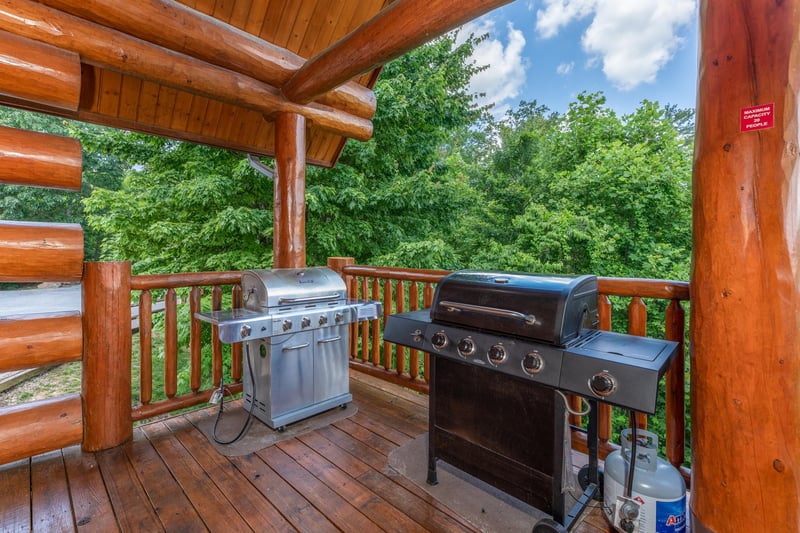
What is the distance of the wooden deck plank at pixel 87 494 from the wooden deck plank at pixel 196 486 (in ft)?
0.91

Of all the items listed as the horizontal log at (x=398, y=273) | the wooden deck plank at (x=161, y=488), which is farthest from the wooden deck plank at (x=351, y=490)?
the horizontal log at (x=398, y=273)

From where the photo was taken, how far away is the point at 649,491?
1427 millimetres

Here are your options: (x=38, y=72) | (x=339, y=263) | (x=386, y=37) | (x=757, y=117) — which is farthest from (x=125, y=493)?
(x=757, y=117)

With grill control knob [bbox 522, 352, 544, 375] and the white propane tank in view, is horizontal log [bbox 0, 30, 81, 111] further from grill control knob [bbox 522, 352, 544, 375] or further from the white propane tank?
the white propane tank

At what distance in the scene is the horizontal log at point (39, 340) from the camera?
1895 mm

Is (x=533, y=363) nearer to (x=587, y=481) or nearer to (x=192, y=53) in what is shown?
(x=587, y=481)

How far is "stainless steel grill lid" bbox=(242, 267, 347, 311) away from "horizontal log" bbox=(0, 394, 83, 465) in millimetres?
1089

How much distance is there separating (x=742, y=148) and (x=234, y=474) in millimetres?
2616

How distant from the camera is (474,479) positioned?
189 cm

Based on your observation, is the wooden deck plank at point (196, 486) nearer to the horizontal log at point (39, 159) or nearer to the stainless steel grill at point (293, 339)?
the stainless steel grill at point (293, 339)

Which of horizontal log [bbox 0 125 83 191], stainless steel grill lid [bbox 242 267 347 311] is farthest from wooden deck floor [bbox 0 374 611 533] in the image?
horizontal log [bbox 0 125 83 191]

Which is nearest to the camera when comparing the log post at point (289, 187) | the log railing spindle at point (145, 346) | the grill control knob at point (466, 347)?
the grill control knob at point (466, 347)

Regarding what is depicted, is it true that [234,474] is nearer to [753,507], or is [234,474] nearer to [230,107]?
[753,507]

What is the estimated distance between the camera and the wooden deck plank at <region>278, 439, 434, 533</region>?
1616 mm
